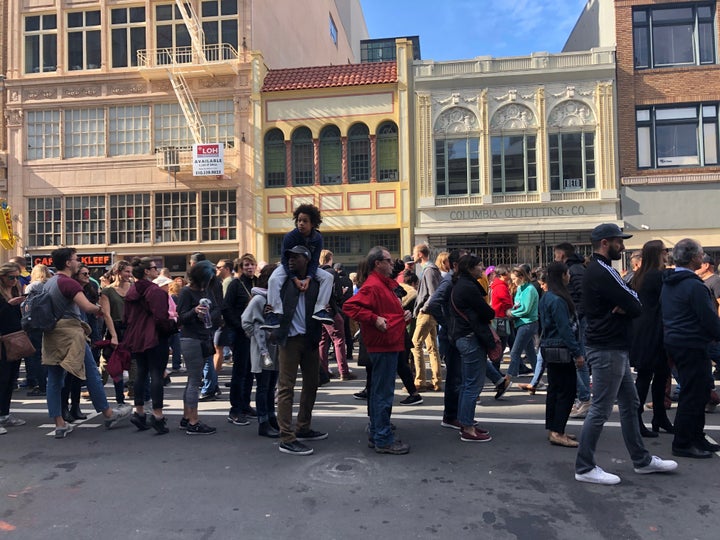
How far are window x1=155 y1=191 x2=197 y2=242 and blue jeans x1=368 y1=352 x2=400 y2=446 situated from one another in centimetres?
1620

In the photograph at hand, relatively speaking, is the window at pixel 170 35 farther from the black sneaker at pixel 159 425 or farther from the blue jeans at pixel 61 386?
the black sneaker at pixel 159 425

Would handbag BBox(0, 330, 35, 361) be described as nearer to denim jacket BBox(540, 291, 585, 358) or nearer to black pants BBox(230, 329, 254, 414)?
black pants BBox(230, 329, 254, 414)

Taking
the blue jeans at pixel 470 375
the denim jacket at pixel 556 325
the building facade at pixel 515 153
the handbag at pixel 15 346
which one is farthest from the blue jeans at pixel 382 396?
the building facade at pixel 515 153

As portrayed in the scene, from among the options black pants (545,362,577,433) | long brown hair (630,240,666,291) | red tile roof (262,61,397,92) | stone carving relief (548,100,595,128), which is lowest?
black pants (545,362,577,433)

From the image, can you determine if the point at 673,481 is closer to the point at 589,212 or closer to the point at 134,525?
the point at 134,525

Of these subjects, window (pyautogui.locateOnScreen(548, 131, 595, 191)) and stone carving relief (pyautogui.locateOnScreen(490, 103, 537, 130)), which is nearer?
window (pyautogui.locateOnScreen(548, 131, 595, 191))

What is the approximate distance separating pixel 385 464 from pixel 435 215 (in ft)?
48.3

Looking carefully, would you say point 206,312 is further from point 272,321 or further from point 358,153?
point 358,153

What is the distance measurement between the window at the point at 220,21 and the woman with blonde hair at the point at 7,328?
15478mm

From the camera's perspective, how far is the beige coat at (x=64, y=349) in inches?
227

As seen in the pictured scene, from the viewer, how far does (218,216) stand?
20.0m

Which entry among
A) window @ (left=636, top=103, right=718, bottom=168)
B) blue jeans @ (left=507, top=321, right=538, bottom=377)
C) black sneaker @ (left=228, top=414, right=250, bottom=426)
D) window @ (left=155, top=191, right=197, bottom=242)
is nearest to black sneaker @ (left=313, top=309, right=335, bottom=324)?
black sneaker @ (left=228, top=414, right=250, bottom=426)

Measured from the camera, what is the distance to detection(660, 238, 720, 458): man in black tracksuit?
479 centimetres

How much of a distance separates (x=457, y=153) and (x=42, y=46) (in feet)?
51.4
